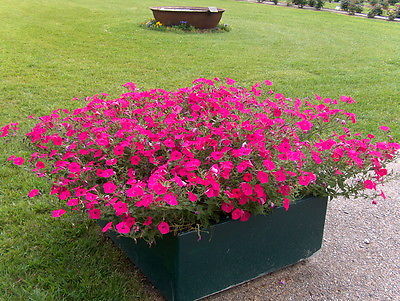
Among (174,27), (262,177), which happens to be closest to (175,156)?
(262,177)

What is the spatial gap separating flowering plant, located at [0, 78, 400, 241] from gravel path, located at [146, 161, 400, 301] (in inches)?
21.4

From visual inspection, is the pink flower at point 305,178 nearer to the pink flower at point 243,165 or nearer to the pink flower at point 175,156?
the pink flower at point 243,165

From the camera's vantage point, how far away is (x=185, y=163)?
7.73 feet

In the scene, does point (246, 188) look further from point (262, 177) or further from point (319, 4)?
point (319, 4)

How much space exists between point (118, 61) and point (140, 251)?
22.6 ft

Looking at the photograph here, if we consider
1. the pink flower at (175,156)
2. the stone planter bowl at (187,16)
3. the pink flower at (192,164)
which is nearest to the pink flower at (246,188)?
the pink flower at (192,164)

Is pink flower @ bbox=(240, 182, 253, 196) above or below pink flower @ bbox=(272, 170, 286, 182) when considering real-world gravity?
below

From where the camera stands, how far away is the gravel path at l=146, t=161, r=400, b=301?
2658 millimetres

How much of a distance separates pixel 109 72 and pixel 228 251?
6.14m

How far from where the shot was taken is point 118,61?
891 centimetres

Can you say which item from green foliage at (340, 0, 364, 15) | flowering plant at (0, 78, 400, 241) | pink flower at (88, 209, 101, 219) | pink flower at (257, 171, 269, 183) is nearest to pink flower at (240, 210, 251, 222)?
flowering plant at (0, 78, 400, 241)

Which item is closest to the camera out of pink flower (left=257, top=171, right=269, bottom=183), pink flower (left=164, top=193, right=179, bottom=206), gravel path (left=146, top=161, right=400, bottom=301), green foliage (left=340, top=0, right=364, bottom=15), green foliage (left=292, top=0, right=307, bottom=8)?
pink flower (left=164, top=193, right=179, bottom=206)

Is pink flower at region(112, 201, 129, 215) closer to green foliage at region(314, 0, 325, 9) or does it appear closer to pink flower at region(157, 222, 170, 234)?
pink flower at region(157, 222, 170, 234)

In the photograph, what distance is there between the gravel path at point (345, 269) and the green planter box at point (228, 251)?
0.09 m
